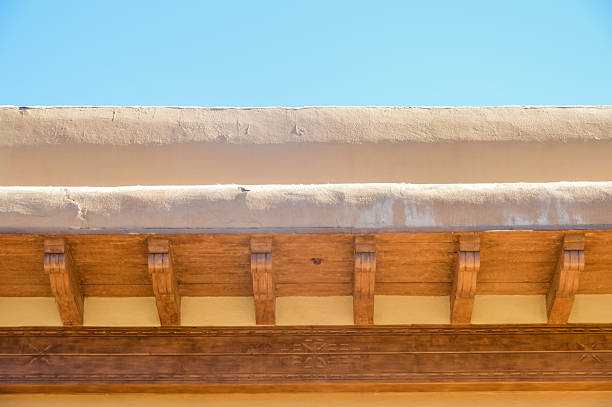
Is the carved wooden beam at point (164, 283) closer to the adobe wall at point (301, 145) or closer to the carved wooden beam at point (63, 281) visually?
the carved wooden beam at point (63, 281)

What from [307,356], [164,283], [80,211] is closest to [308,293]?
[307,356]

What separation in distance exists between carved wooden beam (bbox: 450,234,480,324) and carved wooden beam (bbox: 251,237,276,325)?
969 mm

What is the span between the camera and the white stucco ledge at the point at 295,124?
481 centimetres

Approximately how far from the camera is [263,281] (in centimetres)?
354

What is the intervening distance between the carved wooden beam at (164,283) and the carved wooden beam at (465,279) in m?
1.50

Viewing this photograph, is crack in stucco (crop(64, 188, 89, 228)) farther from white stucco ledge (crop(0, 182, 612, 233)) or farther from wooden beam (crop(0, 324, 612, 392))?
Answer: wooden beam (crop(0, 324, 612, 392))

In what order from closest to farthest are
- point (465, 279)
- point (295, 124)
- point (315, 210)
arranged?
point (315, 210), point (465, 279), point (295, 124)

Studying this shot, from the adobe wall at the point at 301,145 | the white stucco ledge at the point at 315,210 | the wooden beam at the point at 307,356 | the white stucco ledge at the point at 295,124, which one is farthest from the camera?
the white stucco ledge at the point at 295,124

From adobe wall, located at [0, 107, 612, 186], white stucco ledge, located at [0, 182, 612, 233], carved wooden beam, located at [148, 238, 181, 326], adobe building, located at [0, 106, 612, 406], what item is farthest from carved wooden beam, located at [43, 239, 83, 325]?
adobe wall, located at [0, 107, 612, 186]

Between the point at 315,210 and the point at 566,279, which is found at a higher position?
the point at 315,210

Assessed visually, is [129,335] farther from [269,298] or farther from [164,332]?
[269,298]

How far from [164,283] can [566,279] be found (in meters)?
2.09

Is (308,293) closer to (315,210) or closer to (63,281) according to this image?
(315,210)

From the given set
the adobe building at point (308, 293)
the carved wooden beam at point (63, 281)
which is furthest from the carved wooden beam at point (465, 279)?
the carved wooden beam at point (63, 281)
